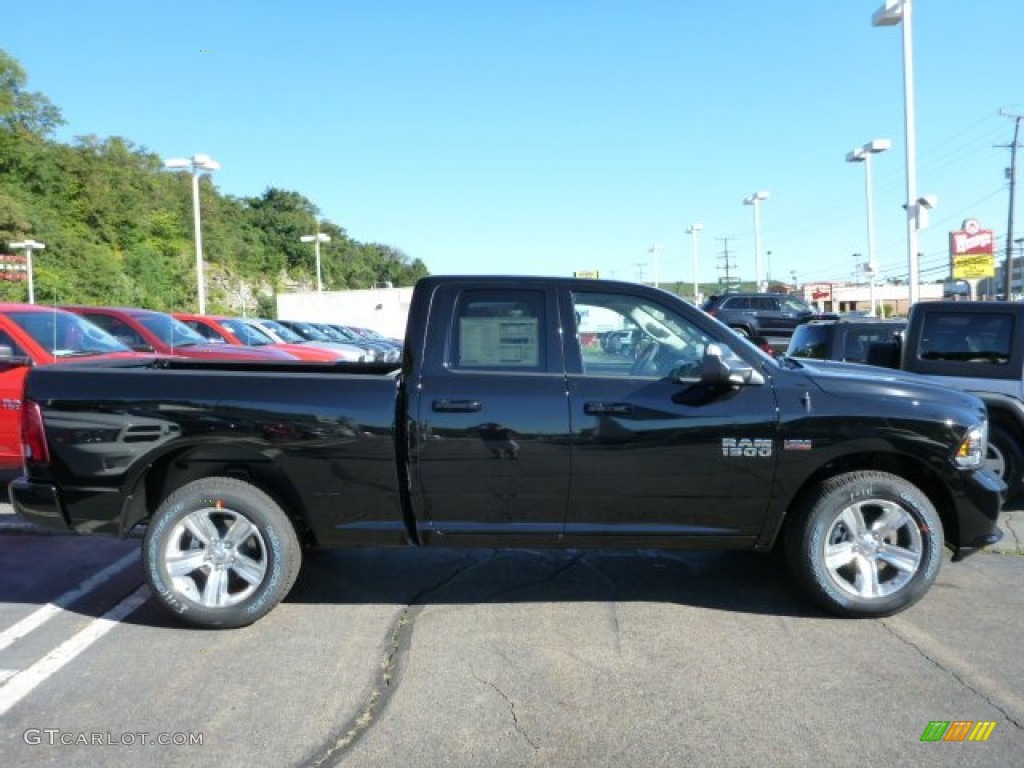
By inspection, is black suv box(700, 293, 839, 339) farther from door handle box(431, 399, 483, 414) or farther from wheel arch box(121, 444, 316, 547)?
wheel arch box(121, 444, 316, 547)

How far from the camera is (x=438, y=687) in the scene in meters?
3.80

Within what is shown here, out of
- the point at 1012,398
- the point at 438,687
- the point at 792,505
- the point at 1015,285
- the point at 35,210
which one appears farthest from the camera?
the point at 1015,285

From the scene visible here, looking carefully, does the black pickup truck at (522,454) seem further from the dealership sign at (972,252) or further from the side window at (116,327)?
the dealership sign at (972,252)

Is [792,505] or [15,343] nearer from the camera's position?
[792,505]

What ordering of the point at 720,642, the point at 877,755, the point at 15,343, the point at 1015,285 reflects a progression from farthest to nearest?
1. the point at 1015,285
2. the point at 15,343
3. the point at 720,642
4. the point at 877,755

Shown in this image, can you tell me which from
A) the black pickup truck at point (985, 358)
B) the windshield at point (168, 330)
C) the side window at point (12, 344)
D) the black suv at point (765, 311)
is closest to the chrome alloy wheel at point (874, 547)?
the black pickup truck at point (985, 358)

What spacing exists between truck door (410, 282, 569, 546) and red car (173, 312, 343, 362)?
26.7 ft

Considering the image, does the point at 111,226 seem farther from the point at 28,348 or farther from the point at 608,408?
the point at 608,408

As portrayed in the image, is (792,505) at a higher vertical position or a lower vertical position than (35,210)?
lower

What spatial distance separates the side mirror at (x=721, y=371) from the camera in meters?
4.24

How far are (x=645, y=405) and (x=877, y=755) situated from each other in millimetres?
1925

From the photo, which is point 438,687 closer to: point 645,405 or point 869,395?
point 645,405

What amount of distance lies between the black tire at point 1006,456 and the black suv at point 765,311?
58.9ft

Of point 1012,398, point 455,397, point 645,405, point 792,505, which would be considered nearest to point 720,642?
point 792,505
